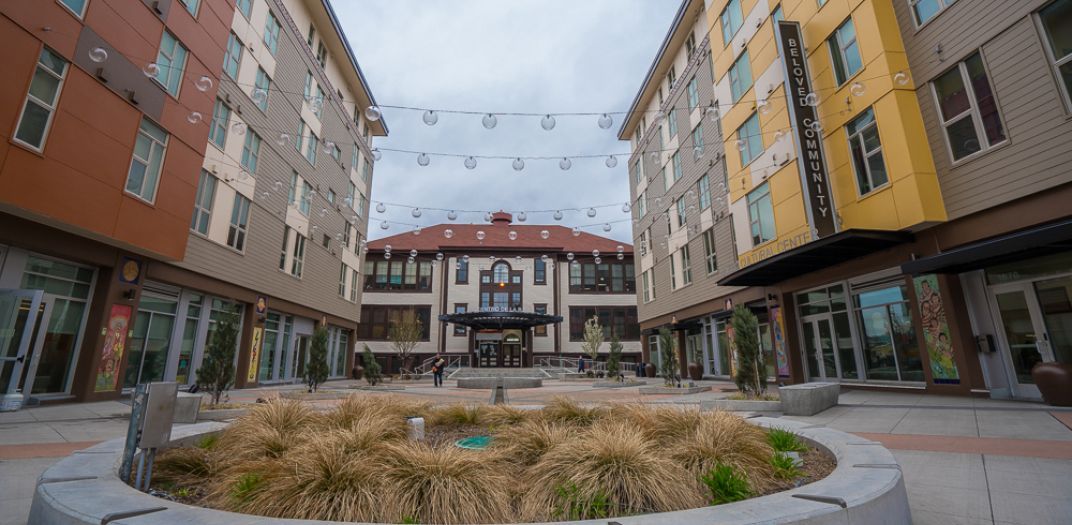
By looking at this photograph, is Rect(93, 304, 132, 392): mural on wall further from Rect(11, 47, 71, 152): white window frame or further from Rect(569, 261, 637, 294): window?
Rect(569, 261, 637, 294): window

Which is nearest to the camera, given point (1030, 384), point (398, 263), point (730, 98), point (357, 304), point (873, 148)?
point (1030, 384)

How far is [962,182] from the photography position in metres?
10.8

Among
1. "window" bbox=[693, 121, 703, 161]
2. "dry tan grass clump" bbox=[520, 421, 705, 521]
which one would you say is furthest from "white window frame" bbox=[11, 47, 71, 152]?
"window" bbox=[693, 121, 703, 161]

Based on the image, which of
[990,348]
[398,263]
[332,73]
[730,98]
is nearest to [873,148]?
[990,348]

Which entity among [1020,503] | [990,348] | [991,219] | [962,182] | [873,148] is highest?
[873,148]

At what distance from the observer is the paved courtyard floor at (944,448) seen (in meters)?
3.79

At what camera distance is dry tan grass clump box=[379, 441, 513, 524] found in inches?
126

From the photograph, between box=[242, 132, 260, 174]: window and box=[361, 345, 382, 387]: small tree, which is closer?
box=[242, 132, 260, 174]: window

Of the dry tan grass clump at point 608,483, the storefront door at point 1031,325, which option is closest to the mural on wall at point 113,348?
the dry tan grass clump at point 608,483

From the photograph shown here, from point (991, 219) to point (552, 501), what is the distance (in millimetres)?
12307

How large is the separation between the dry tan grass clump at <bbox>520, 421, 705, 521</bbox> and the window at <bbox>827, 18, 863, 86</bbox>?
14427 millimetres

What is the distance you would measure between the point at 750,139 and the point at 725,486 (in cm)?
1804

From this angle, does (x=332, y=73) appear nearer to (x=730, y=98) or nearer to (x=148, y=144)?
(x=148, y=144)

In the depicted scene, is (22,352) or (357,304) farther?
(357,304)
